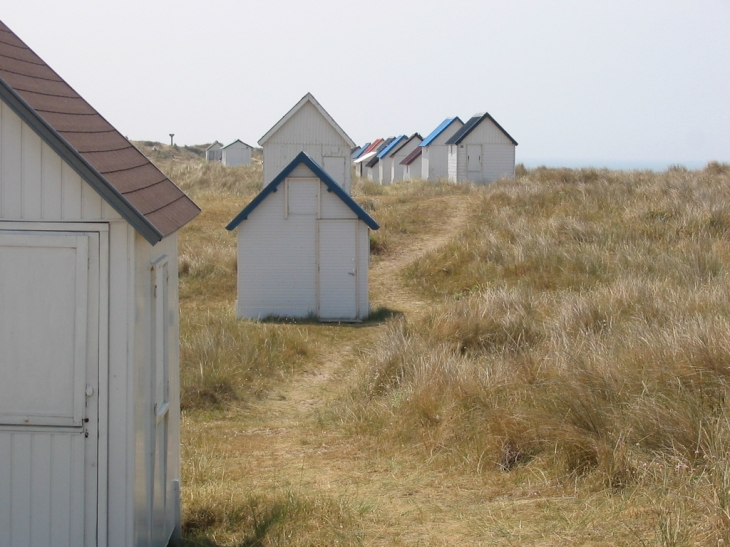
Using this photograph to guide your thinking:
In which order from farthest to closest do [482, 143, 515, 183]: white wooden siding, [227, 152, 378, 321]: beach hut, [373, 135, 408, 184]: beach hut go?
[373, 135, 408, 184]: beach hut → [482, 143, 515, 183]: white wooden siding → [227, 152, 378, 321]: beach hut

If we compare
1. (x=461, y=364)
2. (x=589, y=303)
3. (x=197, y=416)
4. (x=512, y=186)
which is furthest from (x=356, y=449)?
(x=512, y=186)

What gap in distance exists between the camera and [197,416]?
9555 millimetres

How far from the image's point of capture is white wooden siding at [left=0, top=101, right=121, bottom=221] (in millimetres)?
4531

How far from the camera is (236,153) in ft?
223

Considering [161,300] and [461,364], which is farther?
[461,364]

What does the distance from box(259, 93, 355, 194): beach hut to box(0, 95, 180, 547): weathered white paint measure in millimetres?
23198

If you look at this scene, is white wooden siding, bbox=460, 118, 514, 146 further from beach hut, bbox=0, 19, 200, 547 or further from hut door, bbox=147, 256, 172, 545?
beach hut, bbox=0, 19, 200, 547

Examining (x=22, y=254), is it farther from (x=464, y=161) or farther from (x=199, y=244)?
(x=464, y=161)

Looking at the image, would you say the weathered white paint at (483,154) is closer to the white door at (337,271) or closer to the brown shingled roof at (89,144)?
the white door at (337,271)

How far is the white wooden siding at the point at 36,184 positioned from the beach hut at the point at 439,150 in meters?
37.4

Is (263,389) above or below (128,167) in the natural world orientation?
below

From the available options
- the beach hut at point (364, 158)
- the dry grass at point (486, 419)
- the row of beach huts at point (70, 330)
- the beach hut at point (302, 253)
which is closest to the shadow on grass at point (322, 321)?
the beach hut at point (302, 253)

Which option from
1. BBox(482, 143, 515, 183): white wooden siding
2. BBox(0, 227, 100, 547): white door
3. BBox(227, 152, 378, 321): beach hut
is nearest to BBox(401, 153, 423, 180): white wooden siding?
BBox(482, 143, 515, 183): white wooden siding

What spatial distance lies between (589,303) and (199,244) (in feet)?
44.2
